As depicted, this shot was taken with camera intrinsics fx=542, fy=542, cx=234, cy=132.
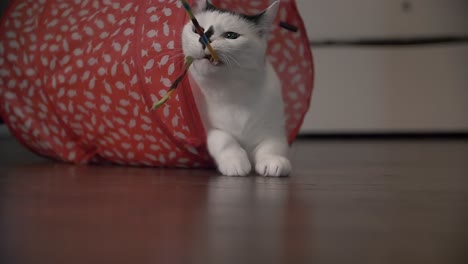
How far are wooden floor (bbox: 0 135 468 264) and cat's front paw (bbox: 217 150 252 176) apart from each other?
0.12 ft

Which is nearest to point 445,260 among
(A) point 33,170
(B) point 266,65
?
(B) point 266,65

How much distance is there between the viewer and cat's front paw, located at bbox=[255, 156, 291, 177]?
3.81 ft

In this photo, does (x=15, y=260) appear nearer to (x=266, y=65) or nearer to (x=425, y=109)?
(x=266, y=65)

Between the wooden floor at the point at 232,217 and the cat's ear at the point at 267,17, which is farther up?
the cat's ear at the point at 267,17

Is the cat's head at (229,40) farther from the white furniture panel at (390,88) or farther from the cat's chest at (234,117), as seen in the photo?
the white furniture panel at (390,88)

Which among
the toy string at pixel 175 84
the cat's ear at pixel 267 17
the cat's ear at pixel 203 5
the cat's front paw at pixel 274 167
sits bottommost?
the cat's front paw at pixel 274 167

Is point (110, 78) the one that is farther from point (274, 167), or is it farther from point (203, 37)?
point (274, 167)

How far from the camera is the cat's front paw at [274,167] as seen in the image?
1.16 meters

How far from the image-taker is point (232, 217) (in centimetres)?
72

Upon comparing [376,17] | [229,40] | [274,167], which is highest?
[376,17]

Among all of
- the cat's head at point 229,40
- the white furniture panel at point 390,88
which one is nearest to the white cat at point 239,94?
the cat's head at point 229,40

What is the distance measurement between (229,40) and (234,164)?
0.89ft

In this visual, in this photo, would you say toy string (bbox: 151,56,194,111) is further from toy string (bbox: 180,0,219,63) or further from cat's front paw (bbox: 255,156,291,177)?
cat's front paw (bbox: 255,156,291,177)

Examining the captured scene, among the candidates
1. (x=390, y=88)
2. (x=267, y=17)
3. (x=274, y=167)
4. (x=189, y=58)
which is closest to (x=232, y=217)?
(x=274, y=167)
